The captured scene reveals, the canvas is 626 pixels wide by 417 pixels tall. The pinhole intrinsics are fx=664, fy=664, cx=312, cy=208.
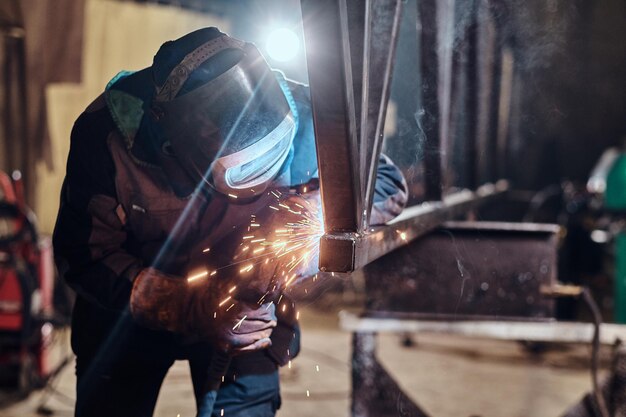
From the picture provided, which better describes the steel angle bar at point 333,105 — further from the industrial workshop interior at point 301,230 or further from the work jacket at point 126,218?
the work jacket at point 126,218

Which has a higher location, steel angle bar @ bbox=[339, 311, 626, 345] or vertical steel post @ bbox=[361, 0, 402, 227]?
vertical steel post @ bbox=[361, 0, 402, 227]

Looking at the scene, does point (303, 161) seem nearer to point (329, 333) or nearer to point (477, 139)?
point (477, 139)

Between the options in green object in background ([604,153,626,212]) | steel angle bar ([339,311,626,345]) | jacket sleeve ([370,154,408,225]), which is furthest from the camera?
green object in background ([604,153,626,212])

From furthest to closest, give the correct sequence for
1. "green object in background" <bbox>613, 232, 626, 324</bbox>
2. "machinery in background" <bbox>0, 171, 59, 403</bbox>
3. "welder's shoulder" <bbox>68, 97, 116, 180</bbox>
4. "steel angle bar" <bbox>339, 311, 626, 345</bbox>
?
1. "green object in background" <bbox>613, 232, 626, 324</bbox>
2. "machinery in background" <bbox>0, 171, 59, 403</bbox>
3. "steel angle bar" <bbox>339, 311, 626, 345</bbox>
4. "welder's shoulder" <bbox>68, 97, 116, 180</bbox>

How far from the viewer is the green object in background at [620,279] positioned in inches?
167

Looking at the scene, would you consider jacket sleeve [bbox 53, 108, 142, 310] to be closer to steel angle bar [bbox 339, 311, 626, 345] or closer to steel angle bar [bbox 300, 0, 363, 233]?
steel angle bar [bbox 300, 0, 363, 233]

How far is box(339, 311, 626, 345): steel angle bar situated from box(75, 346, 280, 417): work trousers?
991 millimetres

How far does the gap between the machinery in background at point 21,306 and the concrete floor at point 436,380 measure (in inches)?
6.5

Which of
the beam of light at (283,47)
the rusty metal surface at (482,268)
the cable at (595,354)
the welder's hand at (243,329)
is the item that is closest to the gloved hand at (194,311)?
the welder's hand at (243,329)

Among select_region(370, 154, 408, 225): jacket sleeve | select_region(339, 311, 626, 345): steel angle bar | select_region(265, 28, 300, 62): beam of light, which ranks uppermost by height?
select_region(265, 28, 300, 62): beam of light

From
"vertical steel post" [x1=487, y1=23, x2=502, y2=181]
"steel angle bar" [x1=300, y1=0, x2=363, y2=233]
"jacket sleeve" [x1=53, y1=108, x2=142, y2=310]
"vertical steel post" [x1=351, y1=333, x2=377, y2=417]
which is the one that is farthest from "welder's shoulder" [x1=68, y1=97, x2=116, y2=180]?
"vertical steel post" [x1=487, y1=23, x2=502, y2=181]

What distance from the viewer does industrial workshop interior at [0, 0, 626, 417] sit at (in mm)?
1573

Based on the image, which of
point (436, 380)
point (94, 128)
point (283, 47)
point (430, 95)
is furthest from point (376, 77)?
point (436, 380)

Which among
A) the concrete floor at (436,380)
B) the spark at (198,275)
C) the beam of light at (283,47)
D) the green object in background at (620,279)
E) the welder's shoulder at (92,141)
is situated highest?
the beam of light at (283,47)
